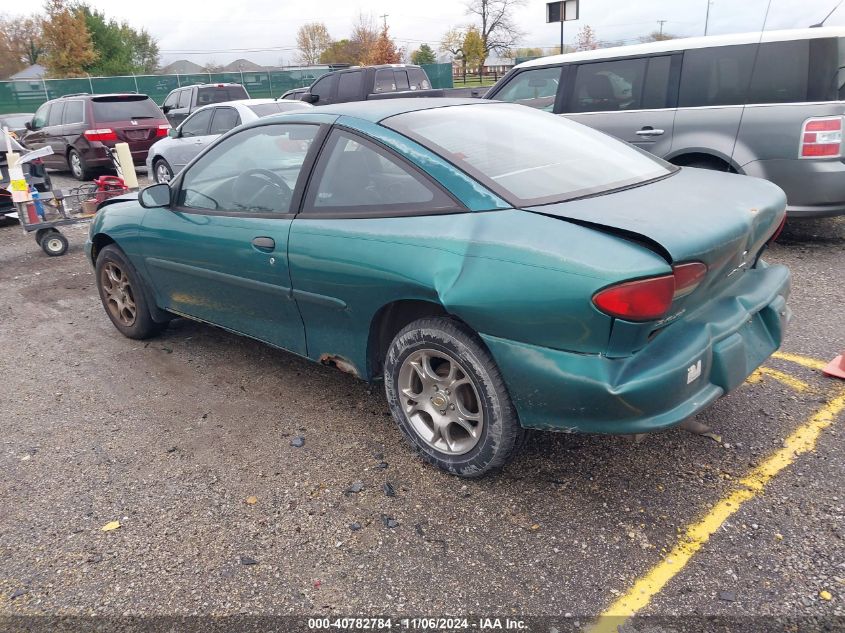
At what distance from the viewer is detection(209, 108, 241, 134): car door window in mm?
9992

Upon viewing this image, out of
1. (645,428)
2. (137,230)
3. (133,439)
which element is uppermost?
(137,230)

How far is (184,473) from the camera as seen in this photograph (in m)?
3.05

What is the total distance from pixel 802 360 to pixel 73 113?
13.7 metres

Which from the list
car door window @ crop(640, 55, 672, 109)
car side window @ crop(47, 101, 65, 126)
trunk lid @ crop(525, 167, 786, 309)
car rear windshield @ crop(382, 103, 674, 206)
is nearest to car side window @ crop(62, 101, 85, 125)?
car side window @ crop(47, 101, 65, 126)

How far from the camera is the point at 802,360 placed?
12.5 ft

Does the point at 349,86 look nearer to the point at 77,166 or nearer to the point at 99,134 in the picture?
the point at 99,134

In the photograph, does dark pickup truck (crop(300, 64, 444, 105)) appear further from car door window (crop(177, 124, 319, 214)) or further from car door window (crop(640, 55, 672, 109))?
car door window (crop(177, 124, 319, 214))

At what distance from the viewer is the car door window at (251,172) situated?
133 inches

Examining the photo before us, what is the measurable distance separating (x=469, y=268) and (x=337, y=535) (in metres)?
1.16

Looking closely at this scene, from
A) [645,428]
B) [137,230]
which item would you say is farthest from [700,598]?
[137,230]

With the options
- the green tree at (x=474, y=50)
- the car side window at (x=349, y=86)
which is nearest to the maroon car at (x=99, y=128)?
the car side window at (x=349, y=86)

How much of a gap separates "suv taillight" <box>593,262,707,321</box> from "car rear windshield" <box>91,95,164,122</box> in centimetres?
1316

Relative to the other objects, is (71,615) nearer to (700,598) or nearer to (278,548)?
(278,548)

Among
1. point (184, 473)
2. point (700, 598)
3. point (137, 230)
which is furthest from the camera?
point (137, 230)
